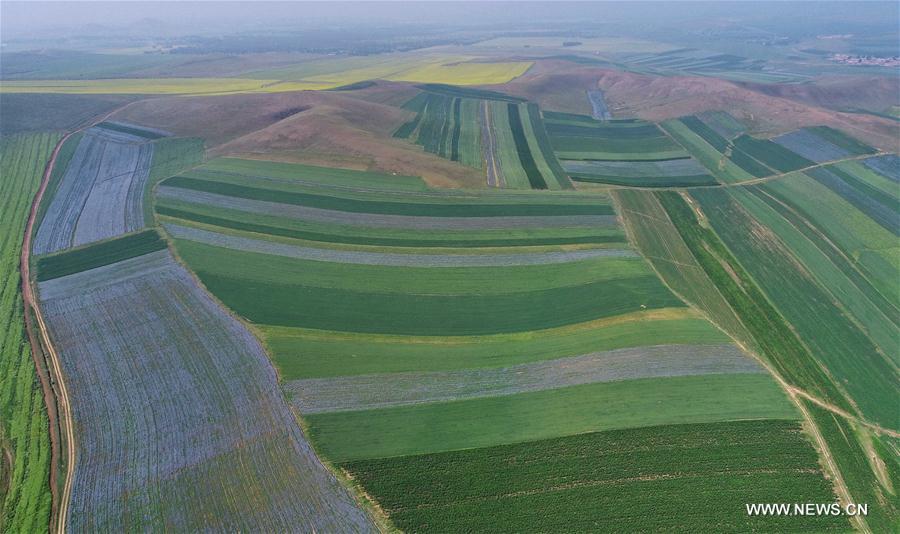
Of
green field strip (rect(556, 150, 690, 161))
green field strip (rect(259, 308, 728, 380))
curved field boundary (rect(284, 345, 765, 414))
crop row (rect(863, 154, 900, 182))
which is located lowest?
curved field boundary (rect(284, 345, 765, 414))

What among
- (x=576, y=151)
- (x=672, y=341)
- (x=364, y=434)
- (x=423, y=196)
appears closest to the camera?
(x=364, y=434)

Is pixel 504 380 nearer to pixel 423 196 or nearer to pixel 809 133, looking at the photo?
pixel 423 196

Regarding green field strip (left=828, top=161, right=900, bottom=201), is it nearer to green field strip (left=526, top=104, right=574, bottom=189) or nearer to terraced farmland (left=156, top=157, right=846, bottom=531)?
terraced farmland (left=156, top=157, right=846, bottom=531)

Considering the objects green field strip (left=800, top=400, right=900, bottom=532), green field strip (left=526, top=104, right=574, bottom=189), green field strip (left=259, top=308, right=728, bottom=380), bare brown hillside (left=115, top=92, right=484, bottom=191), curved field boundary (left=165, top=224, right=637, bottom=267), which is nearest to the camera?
green field strip (left=800, top=400, right=900, bottom=532)

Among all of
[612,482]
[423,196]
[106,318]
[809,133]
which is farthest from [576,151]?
[106,318]

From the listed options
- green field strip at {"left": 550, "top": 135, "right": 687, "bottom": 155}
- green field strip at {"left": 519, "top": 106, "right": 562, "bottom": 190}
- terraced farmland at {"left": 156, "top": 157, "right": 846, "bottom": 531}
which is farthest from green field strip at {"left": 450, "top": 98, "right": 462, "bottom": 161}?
terraced farmland at {"left": 156, "top": 157, "right": 846, "bottom": 531}
